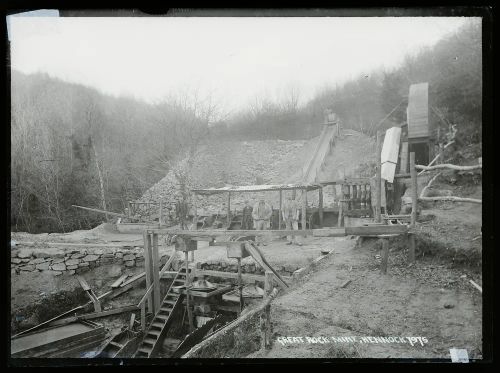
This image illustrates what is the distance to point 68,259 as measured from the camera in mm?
5074

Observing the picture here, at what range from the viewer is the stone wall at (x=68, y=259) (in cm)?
392

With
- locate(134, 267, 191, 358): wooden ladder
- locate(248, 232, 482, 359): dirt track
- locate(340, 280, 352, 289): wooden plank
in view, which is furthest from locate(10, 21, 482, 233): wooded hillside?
locate(134, 267, 191, 358): wooden ladder

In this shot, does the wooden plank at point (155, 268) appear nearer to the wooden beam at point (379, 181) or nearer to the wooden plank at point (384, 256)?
the wooden beam at point (379, 181)

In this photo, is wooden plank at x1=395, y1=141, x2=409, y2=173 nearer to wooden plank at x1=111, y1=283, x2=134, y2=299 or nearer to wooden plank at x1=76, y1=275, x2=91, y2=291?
wooden plank at x1=111, y1=283, x2=134, y2=299

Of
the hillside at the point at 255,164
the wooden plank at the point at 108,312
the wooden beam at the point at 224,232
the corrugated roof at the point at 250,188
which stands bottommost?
the wooden plank at the point at 108,312

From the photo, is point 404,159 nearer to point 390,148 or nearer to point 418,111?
point 390,148

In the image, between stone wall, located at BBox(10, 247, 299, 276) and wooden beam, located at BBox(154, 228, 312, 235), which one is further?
wooden beam, located at BBox(154, 228, 312, 235)

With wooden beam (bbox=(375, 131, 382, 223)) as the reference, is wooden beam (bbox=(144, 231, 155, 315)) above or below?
below

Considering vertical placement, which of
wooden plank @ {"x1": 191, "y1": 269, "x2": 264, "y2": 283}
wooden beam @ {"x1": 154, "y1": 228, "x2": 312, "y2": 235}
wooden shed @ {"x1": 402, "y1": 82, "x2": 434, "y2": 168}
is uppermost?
wooden shed @ {"x1": 402, "y1": 82, "x2": 434, "y2": 168}

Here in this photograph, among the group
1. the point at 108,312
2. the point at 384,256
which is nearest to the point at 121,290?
the point at 108,312

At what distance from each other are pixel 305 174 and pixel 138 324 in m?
4.46

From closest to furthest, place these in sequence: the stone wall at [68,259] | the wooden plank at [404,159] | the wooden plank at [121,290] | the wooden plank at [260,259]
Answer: the stone wall at [68,259], the wooden plank at [404,159], the wooden plank at [260,259], the wooden plank at [121,290]

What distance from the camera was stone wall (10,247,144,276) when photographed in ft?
12.9

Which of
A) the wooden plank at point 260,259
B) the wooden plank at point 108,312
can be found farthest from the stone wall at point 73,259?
the wooden plank at point 108,312
